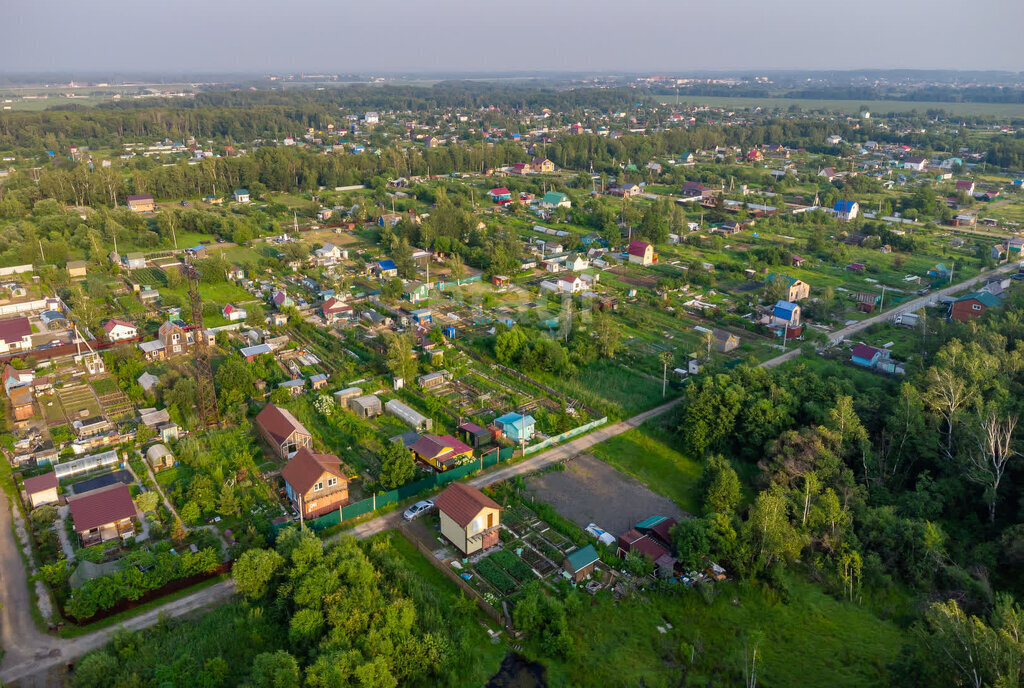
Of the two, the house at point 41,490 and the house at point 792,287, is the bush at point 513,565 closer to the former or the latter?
the house at point 41,490

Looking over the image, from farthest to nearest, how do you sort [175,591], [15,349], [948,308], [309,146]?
[309,146], [948,308], [15,349], [175,591]

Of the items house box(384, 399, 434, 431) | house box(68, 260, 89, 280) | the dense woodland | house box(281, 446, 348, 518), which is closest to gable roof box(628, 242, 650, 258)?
the dense woodland

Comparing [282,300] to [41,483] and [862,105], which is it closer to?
[41,483]

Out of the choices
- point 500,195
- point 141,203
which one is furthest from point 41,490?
point 500,195

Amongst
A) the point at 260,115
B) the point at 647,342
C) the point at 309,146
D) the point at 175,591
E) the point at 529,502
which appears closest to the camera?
the point at 175,591

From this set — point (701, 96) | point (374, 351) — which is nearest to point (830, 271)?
point (374, 351)

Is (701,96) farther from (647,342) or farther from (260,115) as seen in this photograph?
(647,342)
